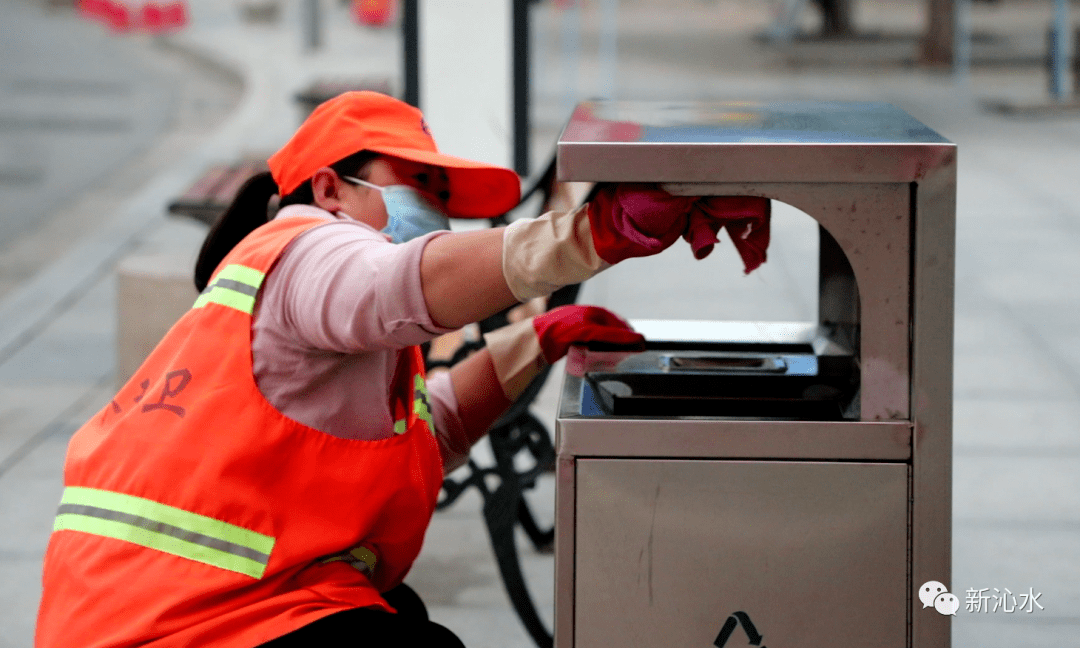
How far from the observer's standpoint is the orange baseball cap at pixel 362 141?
2.24 metres

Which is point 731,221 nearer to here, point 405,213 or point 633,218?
point 633,218

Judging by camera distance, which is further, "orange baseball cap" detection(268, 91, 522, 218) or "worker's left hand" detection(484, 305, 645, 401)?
"worker's left hand" detection(484, 305, 645, 401)

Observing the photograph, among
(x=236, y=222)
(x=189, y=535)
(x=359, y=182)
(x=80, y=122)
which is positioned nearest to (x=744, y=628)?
(x=189, y=535)

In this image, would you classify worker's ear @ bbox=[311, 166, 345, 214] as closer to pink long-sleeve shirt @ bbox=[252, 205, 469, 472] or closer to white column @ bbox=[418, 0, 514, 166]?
pink long-sleeve shirt @ bbox=[252, 205, 469, 472]

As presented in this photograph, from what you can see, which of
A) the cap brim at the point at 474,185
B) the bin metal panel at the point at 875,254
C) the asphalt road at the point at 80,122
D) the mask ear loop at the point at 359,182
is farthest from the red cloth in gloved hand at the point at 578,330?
the asphalt road at the point at 80,122

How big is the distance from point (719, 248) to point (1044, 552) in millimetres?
3923

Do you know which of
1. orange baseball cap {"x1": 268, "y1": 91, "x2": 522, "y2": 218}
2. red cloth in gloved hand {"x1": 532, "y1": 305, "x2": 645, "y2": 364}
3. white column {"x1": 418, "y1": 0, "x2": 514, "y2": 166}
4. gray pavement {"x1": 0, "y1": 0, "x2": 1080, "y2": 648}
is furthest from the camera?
white column {"x1": 418, "y1": 0, "x2": 514, "y2": 166}

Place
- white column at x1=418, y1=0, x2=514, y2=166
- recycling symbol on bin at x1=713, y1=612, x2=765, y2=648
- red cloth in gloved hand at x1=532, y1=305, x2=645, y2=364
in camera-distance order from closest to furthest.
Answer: recycling symbol on bin at x1=713, y1=612, x2=765, y2=648 < red cloth in gloved hand at x1=532, y1=305, x2=645, y2=364 < white column at x1=418, y1=0, x2=514, y2=166

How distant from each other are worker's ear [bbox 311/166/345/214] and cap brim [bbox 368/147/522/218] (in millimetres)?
98

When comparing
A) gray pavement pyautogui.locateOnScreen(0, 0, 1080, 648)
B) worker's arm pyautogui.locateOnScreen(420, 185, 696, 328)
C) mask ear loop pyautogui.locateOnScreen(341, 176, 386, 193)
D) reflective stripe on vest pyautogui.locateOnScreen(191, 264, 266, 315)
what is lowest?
gray pavement pyautogui.locateOnScreen(0, 0, 1080, 648)

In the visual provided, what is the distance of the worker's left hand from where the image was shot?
243 centimetres

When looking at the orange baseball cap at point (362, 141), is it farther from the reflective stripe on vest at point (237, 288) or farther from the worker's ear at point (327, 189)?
the reflective stripe on vest at point (237, 288)

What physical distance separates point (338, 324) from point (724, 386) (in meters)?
0.64

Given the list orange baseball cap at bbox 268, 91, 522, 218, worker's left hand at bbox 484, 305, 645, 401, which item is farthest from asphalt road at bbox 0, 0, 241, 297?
orange baseball cap at bbox 268, 91, 522, 218
